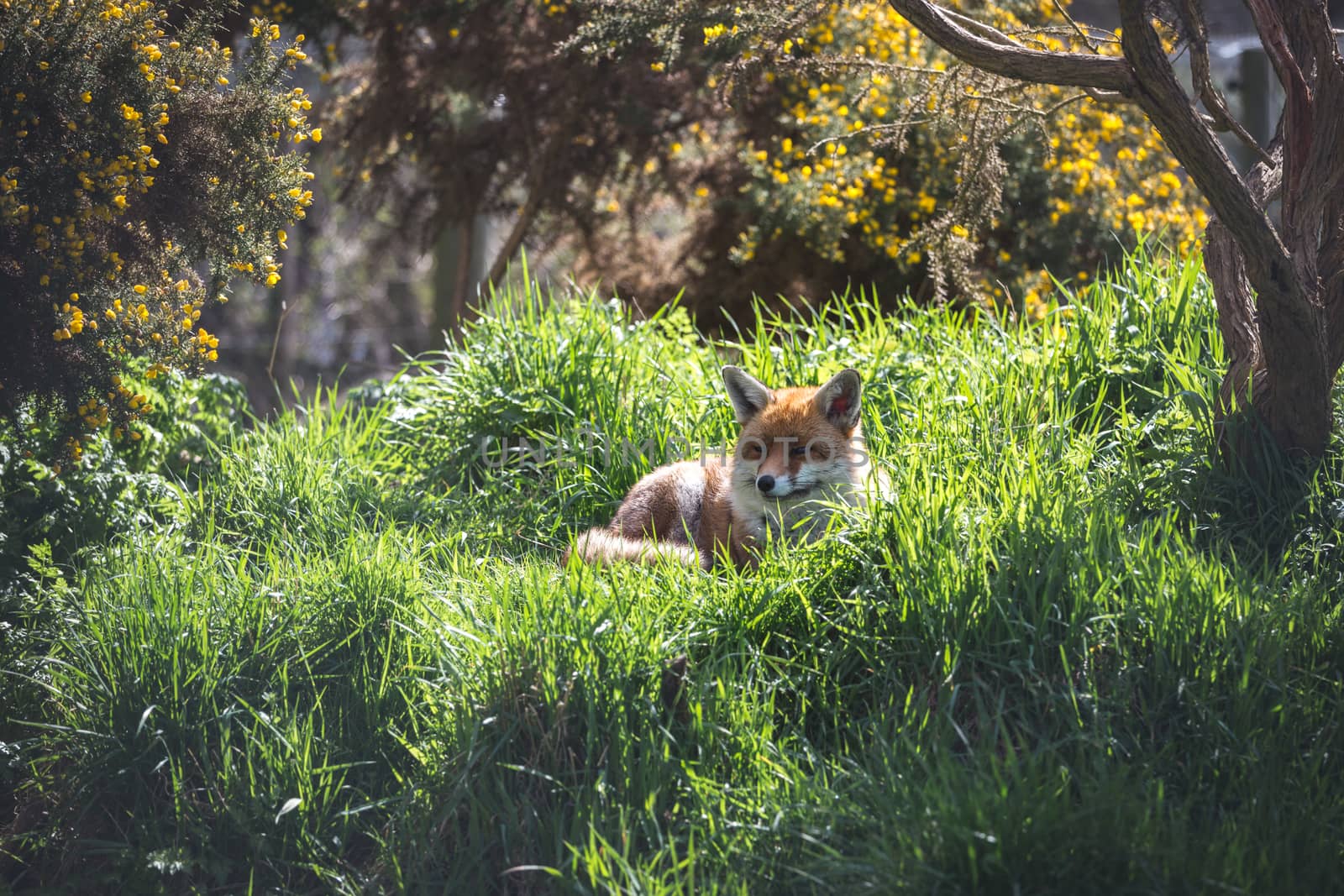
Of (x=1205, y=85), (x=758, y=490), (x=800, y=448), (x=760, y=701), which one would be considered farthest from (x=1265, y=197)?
(x=760, y=701)

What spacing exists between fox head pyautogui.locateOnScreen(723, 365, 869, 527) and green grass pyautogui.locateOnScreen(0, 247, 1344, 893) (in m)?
0.26

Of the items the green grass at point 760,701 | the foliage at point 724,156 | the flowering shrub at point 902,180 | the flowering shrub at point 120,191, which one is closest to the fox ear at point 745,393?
the green grass at point 760,701

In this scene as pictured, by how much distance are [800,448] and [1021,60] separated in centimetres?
178

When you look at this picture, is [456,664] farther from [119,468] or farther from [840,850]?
[119,468]

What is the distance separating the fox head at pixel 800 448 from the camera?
4.47 metres

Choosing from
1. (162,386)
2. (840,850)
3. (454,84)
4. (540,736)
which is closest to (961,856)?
(840,850)

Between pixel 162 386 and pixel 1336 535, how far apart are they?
581 centimetres

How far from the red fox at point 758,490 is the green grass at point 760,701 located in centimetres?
25

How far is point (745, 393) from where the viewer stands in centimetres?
486

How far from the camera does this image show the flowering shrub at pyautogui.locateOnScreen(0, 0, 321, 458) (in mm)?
4180

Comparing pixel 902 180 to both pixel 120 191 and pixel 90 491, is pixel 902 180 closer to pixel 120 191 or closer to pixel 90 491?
pixel 120 191

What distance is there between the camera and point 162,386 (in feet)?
19.8

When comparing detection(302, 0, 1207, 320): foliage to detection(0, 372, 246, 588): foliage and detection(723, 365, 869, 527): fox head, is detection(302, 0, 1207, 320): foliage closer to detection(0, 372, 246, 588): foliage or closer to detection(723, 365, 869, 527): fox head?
detection(723, 365, 869, 527): fox head

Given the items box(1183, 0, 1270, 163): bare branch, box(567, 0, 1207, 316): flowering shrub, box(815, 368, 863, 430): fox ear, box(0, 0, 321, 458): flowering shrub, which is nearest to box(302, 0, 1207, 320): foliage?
box(567, 0, 1207, 316): flowering shrub
